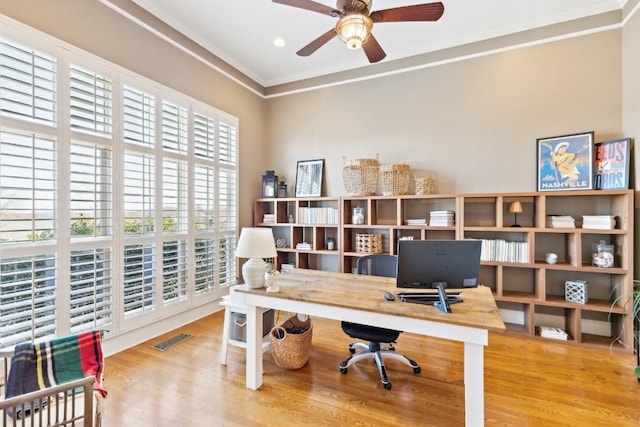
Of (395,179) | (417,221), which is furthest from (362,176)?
(417,221)

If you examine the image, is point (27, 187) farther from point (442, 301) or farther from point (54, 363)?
point (442, 301)

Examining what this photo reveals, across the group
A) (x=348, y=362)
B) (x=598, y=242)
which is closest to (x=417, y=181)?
(x=598, y=242)

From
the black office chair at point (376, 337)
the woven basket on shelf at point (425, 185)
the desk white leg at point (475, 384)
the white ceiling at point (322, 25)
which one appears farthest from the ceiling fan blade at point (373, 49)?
the desk white leg at point (475, 384)

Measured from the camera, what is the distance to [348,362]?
240 cm

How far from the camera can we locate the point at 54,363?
146 centimetres

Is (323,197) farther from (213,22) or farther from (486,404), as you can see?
(486,404)

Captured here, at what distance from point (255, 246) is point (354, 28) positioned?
174 cm

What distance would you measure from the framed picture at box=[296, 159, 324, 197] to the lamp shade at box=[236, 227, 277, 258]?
7.24ft

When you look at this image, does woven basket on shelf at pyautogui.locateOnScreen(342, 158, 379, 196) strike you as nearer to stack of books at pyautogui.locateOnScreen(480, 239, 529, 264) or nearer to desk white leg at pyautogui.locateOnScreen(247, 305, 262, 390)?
stack of books at pyautogui.locateOnScreen(480, 239, 529, 264)

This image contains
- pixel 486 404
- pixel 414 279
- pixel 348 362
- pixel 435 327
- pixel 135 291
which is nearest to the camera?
pixel 435 327

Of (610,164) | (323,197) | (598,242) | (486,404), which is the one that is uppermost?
(610,164)

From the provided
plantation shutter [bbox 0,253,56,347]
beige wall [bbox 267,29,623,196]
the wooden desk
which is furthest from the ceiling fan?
plantation shutter [bbox 0,253,56,347]

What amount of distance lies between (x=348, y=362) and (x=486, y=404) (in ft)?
3.27

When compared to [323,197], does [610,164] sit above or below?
above
